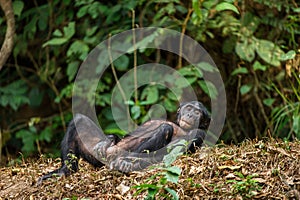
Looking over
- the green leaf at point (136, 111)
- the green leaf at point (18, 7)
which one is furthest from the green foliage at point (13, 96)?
the green leaf at point (136, 111)

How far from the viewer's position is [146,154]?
528cm

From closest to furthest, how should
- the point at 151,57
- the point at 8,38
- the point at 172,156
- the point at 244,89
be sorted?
the point at 172,156 < the point at 8,38 < the point at 244,89 < the point at 151,57

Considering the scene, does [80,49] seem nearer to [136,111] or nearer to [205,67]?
[136,111]

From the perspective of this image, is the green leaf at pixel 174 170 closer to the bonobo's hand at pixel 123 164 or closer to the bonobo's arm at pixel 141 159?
the bonobo's arm at pixel 141 159

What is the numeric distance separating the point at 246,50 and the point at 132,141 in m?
3.37

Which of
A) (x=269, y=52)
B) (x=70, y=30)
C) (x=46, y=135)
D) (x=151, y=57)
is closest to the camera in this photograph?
(x=269, y=52)

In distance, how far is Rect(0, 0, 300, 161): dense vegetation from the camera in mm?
8531

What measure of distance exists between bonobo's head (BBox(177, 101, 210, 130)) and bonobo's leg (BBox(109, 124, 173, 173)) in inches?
10.1

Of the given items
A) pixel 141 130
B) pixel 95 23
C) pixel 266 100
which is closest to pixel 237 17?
pixel 266 100

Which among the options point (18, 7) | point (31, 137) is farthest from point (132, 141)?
point (18, 7)

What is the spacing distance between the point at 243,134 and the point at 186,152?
421 cm

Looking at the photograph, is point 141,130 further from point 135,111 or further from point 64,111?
point 64,111

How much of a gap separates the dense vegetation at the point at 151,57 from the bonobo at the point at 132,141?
2255 millimetres

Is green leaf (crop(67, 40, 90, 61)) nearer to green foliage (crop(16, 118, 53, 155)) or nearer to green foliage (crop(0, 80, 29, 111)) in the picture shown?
green foliage (crop(0, 80, 29, 111))
